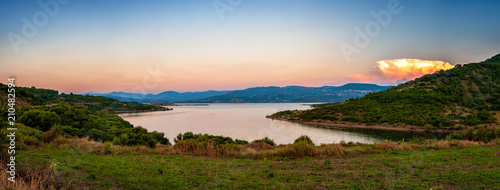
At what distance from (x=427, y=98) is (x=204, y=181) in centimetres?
6492

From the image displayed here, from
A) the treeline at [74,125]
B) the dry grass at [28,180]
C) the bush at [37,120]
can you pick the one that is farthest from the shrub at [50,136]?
the dry grass at [28,180]

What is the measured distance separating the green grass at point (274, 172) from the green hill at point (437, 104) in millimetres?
42196

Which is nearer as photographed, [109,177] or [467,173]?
[109,177]

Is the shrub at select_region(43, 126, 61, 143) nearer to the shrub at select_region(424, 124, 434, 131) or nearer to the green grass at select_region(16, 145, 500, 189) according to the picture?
the green grass at select_region(16, 145, 500, 189)

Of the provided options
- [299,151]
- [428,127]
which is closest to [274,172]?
[299,151]

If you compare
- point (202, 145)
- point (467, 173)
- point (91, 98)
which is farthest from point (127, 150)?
point (91, 98)

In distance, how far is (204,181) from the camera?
7344 millimetres

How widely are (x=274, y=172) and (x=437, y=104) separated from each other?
6090 centimetres

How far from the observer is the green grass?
6.89 meters

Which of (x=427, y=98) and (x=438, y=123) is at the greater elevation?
(x=427, y=98)

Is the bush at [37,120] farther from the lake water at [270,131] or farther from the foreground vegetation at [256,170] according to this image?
the lake water at [270,131]

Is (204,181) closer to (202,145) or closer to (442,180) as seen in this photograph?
(202,145)

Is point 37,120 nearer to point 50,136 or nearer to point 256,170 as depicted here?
point 50,136

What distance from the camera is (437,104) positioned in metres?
54.3
